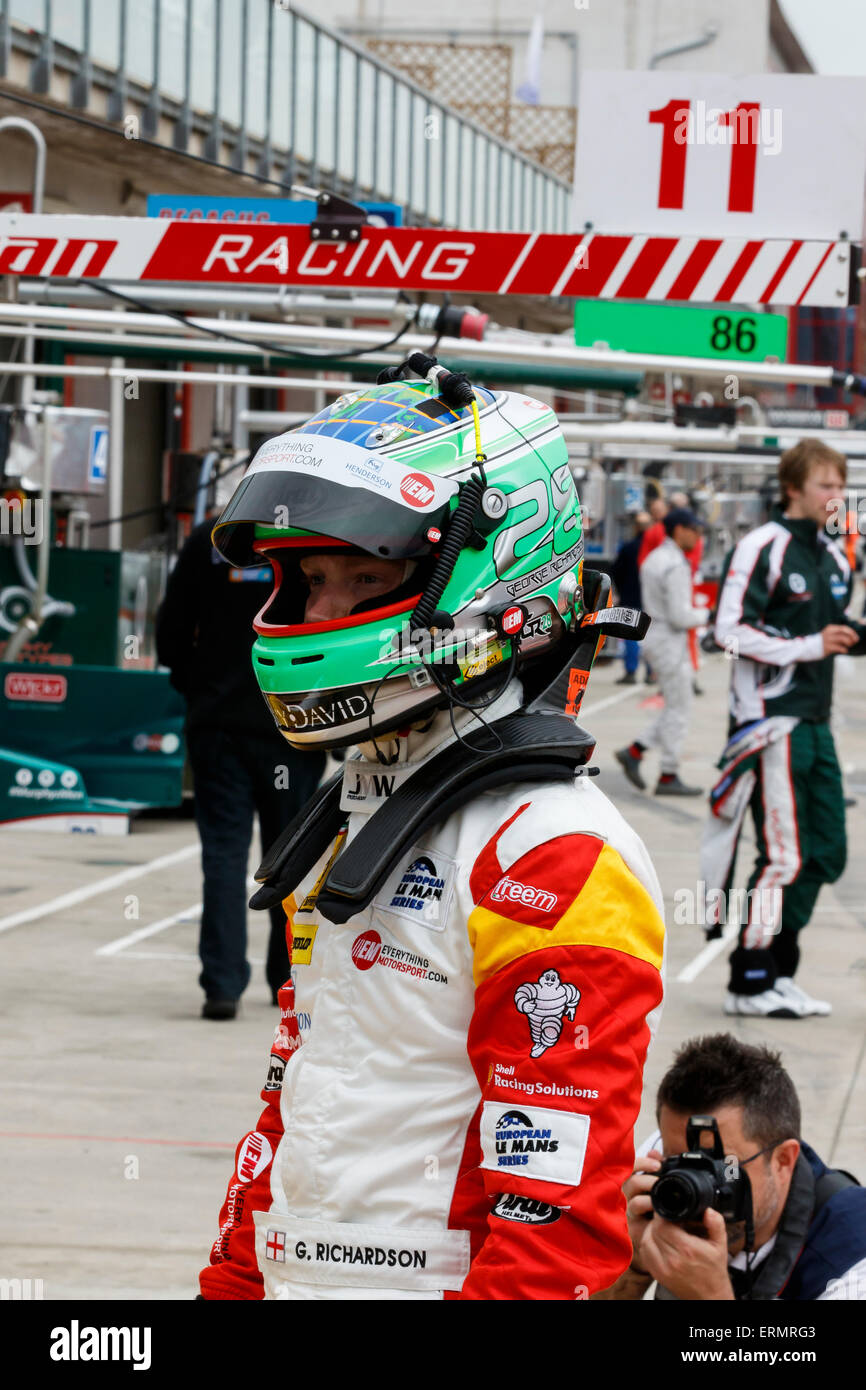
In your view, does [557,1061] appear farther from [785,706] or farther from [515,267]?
[785,706]

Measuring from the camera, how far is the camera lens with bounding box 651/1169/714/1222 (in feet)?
8.44

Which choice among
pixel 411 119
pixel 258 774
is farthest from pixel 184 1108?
pixel 411 119

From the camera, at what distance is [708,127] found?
5250 millimetres

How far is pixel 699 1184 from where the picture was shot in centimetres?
259

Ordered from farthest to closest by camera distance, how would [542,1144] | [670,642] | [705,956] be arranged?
[670,642], [705,956], [542,1144]

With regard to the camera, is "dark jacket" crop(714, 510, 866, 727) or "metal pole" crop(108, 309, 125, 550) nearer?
"dark jacket" crop(714, 510, 866, 727)

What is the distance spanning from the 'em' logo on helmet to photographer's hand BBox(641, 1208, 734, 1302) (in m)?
1.11

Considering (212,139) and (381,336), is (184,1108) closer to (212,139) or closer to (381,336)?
(381,336)

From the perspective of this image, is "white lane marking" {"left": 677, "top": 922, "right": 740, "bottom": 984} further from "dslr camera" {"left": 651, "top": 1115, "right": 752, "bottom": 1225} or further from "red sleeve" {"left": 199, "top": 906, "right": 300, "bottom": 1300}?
"red sleeve" {"left": 199, "top": 906, "right": 300, "bottom": 1300}

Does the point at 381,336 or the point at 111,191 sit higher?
the point at 111,191

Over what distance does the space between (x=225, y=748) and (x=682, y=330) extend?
6.85 ft

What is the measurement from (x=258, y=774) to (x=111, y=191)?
10.4m

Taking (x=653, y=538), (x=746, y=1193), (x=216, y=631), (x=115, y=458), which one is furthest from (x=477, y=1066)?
(x=653, y=538)

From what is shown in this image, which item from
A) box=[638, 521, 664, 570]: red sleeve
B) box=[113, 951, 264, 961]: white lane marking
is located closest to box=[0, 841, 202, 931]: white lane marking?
box=[113, 951, 264, 961]: white lane marking
